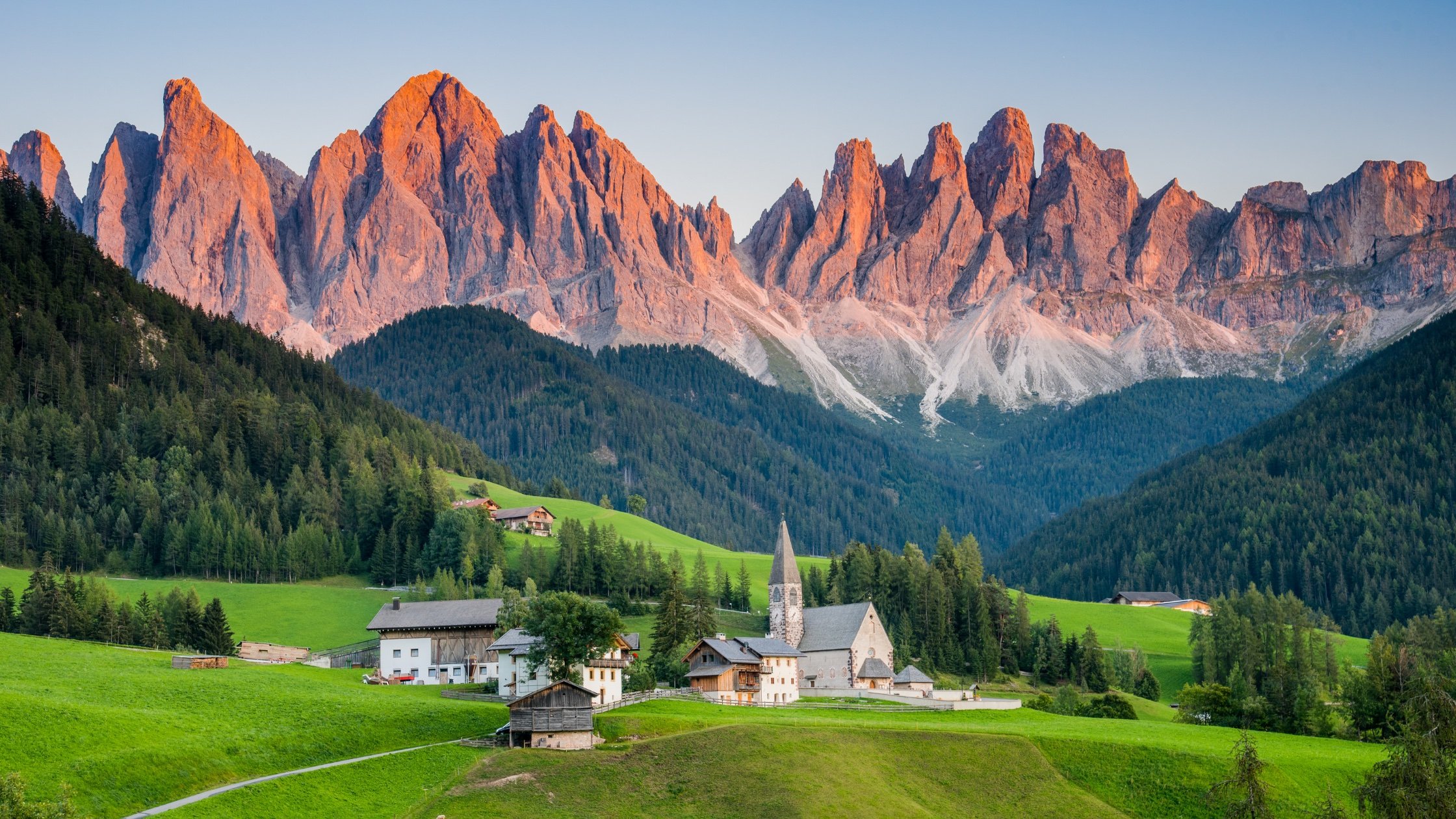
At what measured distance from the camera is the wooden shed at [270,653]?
105312 millimetres

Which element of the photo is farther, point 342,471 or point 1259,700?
point 342,471

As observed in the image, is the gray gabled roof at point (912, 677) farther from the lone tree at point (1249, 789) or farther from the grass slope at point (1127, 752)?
the lone tree at point (1249, 789)

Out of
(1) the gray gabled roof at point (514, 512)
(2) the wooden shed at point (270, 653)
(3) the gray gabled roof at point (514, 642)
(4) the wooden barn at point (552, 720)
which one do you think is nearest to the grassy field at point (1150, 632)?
(1) the gray gabled roof at point (514, 512)

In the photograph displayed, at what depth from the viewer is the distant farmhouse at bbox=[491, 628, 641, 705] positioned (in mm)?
84375

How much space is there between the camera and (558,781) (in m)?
65.2

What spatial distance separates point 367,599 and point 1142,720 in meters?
72.3

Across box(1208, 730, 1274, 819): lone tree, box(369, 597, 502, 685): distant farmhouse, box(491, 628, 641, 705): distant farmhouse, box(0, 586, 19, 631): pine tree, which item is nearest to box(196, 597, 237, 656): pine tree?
box(369, 597, 502, 685): distant farmhouse

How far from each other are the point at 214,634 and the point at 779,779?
187ft

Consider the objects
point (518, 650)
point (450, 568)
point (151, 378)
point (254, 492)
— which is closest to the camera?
point (518, 650)

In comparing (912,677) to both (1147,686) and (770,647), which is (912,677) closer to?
(770,647)

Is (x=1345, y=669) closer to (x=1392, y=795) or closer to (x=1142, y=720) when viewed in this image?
(x=1142, y=720)

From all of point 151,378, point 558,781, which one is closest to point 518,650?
point 558,781

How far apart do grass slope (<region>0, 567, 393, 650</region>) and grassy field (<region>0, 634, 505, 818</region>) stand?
78.1 feet

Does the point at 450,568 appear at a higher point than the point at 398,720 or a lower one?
higher
